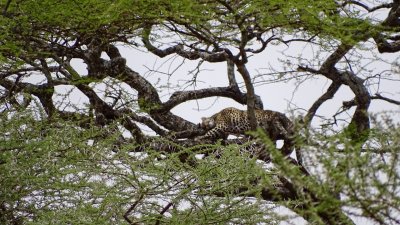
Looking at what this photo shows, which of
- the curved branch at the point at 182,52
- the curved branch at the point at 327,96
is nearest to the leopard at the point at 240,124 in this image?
the curved branch at the point at 327,96

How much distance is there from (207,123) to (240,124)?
1.16 feet

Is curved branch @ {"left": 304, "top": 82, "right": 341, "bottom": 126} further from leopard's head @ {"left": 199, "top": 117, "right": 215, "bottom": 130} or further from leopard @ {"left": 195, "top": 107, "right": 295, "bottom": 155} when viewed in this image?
leopard's head @ {"left": 199, "top": 117, "right": 215, "bottom": 130}

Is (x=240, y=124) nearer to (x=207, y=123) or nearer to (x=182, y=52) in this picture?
(x=207, y=123)

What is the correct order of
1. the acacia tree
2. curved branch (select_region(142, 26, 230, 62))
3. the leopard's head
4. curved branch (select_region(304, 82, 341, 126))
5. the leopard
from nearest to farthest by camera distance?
the acacia tree → curved branch (select_region(142, 26, 230, 62)) → curved branch (select_region(304, 82, 341, 126)) → the leopard → the leopard's head

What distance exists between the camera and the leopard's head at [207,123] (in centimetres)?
809

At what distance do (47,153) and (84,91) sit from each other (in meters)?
2.20

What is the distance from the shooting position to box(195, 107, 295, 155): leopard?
7.74 m

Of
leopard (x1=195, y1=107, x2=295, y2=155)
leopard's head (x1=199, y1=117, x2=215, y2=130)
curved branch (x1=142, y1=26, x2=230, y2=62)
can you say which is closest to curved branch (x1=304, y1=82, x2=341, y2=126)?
leopard (x1=195, y1=107, x2=295, y2=155)

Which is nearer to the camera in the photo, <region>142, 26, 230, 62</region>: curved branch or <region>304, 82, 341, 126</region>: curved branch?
Answer: <region>142, 26, 230, 62</region>: curved branch

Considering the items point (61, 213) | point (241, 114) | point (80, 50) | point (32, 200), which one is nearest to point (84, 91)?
point (80, 50)

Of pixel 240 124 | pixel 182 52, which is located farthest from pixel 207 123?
pixel 182 52

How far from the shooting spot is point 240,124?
7.98 m

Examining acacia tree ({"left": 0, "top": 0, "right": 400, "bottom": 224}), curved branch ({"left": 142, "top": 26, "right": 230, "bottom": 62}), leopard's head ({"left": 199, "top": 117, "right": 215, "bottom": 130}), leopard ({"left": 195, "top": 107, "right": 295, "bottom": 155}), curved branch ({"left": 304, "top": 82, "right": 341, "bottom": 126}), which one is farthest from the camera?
leopard's head ({"left": 199, "top": 117, "right": 215, "bottom": 130})

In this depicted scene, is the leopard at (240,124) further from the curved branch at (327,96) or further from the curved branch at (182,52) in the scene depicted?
the curved branch at (182,52)
